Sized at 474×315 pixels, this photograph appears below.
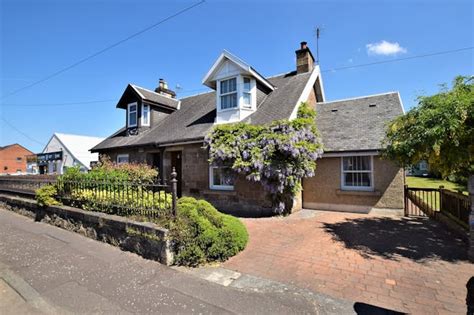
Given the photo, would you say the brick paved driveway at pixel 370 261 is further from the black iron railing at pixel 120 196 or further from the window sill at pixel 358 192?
the black iron railing at pixel 120 196

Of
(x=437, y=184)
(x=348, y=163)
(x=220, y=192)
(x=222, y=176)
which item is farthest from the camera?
(x=437, y=184)

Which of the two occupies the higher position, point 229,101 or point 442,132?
point 229,101

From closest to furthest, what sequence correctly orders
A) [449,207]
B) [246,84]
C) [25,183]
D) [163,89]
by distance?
[449,207] < [25,183] < [246,84] < [163,89]

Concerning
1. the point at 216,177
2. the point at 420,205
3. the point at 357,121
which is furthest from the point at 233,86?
the point at 420,205

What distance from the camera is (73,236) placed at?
271 inches

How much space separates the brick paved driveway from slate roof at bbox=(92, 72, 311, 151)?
5181 millimetres

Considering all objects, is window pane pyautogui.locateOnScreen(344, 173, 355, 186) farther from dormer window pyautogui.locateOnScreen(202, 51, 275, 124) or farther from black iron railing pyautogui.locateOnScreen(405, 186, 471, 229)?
dormer window pyautogui.locateOnScreen(202, 51, 275, 124)

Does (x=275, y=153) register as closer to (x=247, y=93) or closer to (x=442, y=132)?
→ (x=247, y=93)

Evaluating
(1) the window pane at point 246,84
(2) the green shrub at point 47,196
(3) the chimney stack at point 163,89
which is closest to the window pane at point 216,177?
(1) the window pane at point 246,84

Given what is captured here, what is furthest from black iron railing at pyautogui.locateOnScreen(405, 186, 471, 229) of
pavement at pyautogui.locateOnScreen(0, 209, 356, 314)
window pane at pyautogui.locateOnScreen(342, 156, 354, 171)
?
pavement at pyautogui.locateOnScreen(0, 209, 356, 314)

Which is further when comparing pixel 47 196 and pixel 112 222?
pixel 47 196

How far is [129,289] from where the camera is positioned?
4.04 meters

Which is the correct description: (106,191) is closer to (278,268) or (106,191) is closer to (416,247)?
(278,268)

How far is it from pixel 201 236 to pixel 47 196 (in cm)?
664
